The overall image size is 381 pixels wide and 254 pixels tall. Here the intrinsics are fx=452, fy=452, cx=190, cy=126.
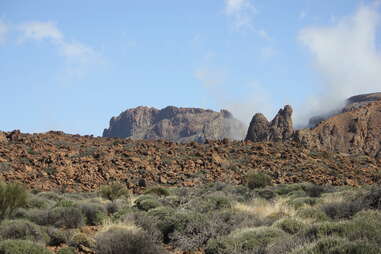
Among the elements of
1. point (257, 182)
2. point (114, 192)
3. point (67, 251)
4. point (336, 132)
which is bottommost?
point (257, 182)

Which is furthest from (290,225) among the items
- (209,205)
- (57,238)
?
(57,238)

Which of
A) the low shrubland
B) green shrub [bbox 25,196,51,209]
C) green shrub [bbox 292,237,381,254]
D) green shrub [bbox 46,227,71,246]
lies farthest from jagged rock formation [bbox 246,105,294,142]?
green shrub [bbox 292,237,381,254]

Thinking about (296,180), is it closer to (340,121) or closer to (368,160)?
(368,160)

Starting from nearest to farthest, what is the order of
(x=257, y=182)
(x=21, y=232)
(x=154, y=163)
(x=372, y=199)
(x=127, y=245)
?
(x=127, y=245)
(x=21, y=232)
(x=372, y=199)
(x=257, y=182)
(x=154, y=163)

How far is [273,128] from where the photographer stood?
2416 inches

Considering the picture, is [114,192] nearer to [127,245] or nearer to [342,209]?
[342,209]

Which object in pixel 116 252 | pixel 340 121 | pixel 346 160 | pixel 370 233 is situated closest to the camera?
pixel 370 233

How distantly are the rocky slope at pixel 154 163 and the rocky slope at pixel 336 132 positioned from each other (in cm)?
990

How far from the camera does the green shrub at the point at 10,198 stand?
48.8 ft

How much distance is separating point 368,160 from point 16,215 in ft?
134

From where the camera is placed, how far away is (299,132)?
55125 millimetres

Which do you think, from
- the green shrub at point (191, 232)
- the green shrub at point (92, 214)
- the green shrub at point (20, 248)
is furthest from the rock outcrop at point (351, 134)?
the green shrub at point (20, 248)

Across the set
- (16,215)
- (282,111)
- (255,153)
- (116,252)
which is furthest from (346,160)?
(116,252)

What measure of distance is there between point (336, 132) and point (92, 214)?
2247 inches
